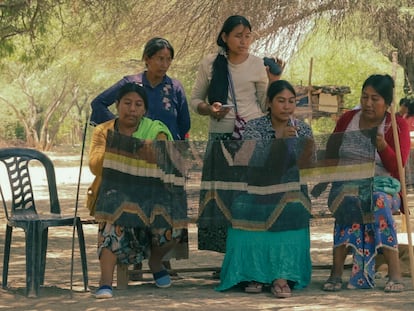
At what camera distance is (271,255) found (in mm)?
7121

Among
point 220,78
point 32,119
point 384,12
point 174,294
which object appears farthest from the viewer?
point 32,119

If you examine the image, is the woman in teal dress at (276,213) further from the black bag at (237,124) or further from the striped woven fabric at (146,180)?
the striped woven fabric at (146,180)

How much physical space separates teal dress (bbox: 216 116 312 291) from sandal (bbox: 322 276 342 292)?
0.53 feet

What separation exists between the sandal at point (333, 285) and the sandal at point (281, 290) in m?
0.34

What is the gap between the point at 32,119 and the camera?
196 feet

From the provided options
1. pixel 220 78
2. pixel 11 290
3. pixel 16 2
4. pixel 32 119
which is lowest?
pixel 11 290

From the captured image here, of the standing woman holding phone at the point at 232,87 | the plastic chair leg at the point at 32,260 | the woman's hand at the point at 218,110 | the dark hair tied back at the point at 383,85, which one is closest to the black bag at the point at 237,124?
the standing woman holding phone at the point at 232,87

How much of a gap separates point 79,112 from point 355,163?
6347 cm

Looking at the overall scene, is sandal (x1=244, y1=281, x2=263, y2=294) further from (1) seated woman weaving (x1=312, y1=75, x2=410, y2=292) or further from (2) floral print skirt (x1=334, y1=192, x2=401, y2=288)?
(2) floral print skirt (x1=334, y1=192, x2=401, y2=288)

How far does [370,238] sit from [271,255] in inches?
28.9

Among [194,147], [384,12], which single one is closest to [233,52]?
[194,147]

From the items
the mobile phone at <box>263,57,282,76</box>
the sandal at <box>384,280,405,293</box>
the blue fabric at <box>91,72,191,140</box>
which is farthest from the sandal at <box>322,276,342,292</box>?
the mobile phone at <box>263,57,282,76</box>

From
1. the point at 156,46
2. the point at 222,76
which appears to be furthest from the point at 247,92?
the point at 156,46

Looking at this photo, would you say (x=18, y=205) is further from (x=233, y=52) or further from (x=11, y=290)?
(x=233, y=52)
